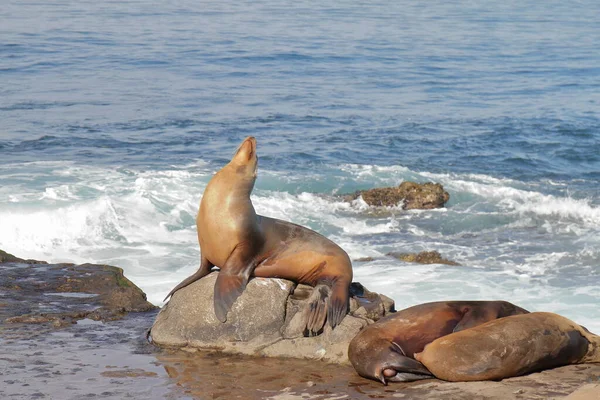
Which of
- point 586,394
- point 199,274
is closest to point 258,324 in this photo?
point 199,274

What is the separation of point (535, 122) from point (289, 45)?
11.4 meters

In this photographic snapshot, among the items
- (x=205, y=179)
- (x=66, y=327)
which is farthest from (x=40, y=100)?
(x=66, y=327)

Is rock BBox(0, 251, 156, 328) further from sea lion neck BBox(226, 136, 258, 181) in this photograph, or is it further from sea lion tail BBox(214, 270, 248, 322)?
sea lion neck BBox(226, 136, 258, 181)

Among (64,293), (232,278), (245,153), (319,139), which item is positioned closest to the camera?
(232,278)

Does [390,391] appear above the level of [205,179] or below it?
above

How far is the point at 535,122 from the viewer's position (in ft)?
74.4

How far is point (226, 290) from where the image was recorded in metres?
6.63

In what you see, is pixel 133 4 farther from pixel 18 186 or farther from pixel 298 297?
pixel 298 297

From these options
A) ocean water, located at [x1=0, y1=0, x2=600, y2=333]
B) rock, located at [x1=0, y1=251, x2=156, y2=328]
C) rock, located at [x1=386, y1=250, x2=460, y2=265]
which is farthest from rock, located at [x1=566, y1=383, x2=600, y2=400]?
rock, located at [x1=386, y1=250, x2=460, y2=265]

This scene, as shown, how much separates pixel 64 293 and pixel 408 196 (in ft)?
27.1

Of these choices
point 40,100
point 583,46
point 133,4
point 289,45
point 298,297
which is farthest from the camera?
point 133,4

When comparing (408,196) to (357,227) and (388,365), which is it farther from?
(388,365)

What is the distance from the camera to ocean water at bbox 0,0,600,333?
1259 cm

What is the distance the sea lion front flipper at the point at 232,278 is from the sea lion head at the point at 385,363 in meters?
1.03
